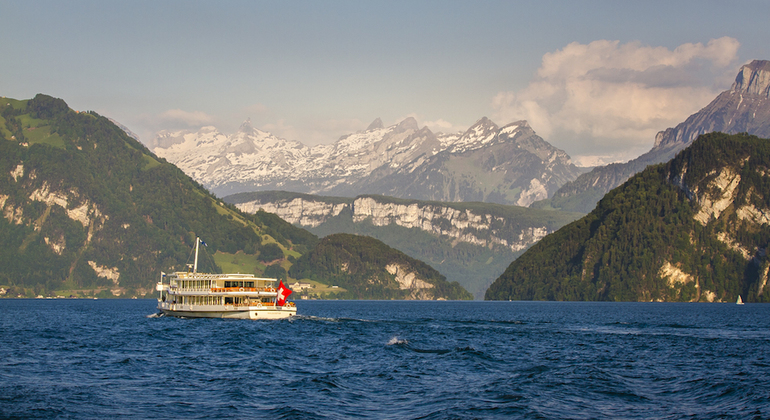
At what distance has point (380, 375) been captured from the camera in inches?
2972

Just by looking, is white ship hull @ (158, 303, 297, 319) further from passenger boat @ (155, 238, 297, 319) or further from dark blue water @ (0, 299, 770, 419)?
dark blue water @ (0, 299, 770, 419)

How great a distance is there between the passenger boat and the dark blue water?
33.8 meters

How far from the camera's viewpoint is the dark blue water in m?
58.5

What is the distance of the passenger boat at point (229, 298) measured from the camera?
158875mm

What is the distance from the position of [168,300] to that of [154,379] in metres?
109

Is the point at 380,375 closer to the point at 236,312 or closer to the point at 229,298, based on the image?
the point at 236,312

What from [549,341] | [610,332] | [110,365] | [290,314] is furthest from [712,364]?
[290,314]

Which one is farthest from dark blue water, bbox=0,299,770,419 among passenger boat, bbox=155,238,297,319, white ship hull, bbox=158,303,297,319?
passenger boat, bbox=155,238,297,319

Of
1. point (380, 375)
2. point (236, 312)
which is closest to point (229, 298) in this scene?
point (236, 312)

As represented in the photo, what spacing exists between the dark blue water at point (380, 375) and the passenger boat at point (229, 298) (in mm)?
33764

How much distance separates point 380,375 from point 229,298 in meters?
94.1

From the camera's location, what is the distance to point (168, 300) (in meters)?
178

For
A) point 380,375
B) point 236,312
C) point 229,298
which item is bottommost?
point 380,375

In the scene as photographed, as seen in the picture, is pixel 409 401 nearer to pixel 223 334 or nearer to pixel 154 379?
pixel 154 379
